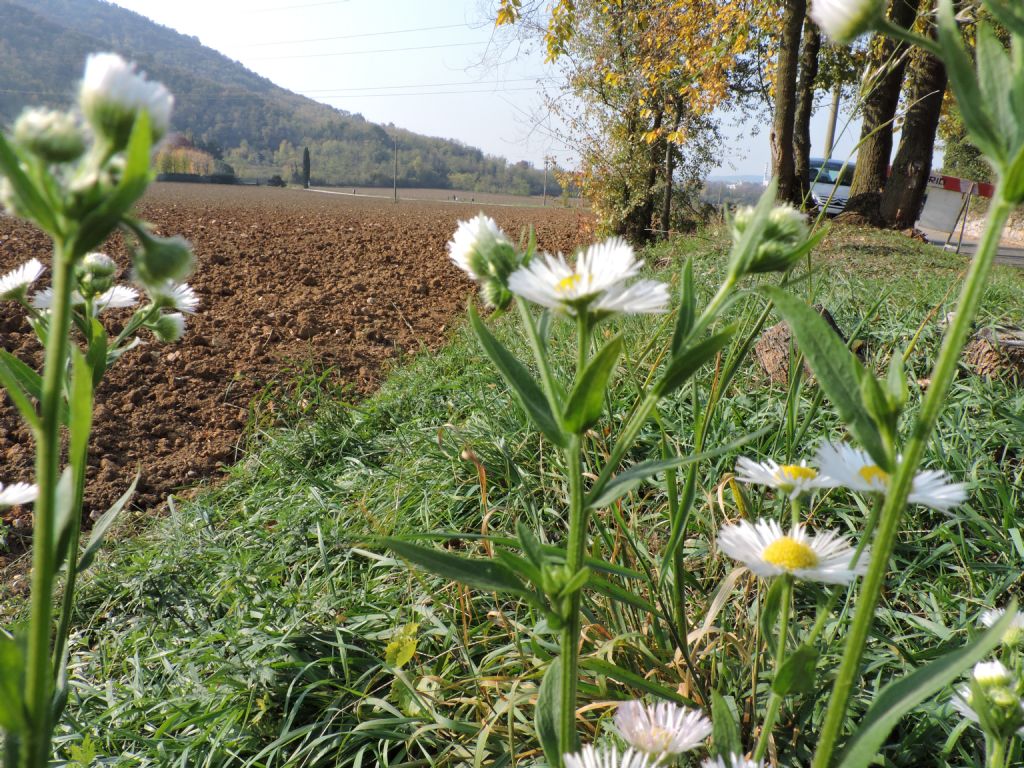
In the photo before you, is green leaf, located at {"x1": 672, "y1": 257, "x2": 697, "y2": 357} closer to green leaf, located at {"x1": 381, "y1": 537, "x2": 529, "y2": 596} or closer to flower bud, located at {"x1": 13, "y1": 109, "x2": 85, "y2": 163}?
green leaf, located at {"x1": 381, "y1": 537, "x2": 529, "y2": 596}

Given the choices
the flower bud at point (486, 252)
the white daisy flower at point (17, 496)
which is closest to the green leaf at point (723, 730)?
the flower bud at point (486, 252)

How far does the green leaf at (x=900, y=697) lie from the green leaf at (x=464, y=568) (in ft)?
0.68

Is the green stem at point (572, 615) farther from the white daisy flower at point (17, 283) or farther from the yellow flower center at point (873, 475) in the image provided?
the white daisy flower at point (17, 283)

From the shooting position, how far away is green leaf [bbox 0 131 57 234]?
34cm

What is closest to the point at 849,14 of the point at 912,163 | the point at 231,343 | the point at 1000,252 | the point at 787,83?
the point at 231,343

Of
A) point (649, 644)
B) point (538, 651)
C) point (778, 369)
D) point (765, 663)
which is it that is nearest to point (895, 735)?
point (765, 663)

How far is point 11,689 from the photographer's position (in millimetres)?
347

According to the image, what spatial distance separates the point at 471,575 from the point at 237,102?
76456 millimetres

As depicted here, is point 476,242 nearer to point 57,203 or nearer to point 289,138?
point 57,203

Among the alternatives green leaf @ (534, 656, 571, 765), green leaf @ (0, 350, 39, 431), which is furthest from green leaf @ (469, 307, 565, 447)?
green leaf @ (0, 350, 39, 431)

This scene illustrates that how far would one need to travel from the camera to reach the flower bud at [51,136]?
13.1 inches

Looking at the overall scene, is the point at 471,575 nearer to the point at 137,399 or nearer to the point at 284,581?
the point at 284,581

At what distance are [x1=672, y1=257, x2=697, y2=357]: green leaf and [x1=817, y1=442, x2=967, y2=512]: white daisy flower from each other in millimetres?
126

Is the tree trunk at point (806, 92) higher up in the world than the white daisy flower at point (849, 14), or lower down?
higher up
